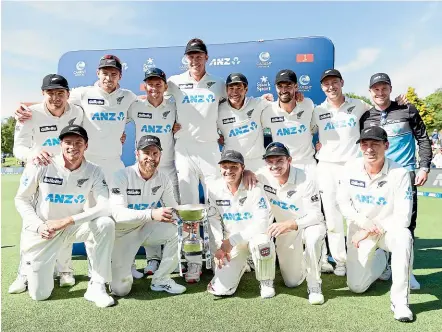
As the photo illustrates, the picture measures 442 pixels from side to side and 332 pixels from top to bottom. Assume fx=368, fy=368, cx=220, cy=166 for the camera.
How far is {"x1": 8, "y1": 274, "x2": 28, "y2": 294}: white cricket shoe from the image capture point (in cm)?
417

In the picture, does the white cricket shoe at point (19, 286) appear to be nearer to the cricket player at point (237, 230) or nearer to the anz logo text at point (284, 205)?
the cricket player at point (237, 230)

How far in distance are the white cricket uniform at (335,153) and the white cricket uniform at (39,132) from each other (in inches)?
133

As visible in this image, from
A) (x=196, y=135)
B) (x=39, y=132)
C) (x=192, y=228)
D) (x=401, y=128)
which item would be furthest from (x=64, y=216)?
(x=401, y=128)

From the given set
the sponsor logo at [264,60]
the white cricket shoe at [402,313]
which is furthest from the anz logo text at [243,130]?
the white cricket shoe at [402,313]

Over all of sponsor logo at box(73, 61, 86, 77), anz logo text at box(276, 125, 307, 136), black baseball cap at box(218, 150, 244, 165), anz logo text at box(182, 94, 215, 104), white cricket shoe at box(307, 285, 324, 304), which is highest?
sponsor logo at box(73, 61, 86, 77)

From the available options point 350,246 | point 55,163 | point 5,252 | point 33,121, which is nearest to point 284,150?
point 350,246

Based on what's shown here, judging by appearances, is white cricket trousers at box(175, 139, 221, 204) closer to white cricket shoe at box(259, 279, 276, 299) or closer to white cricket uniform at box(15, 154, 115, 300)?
white cricket uniform at box(15, 154, 115, 300)

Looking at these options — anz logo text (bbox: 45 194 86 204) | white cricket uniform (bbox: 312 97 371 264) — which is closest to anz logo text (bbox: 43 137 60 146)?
anz logo text (bbox: 45 194 86 204)

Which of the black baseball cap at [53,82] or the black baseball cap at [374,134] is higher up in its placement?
the black baseball cap at [53,82]

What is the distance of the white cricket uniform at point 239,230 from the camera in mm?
3965

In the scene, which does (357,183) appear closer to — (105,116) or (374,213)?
(374,213)

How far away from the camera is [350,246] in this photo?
4.11 metres

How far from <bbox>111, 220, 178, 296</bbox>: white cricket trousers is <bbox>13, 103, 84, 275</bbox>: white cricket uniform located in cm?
76

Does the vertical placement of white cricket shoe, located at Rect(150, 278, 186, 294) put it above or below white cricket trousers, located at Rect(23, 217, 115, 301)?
below
